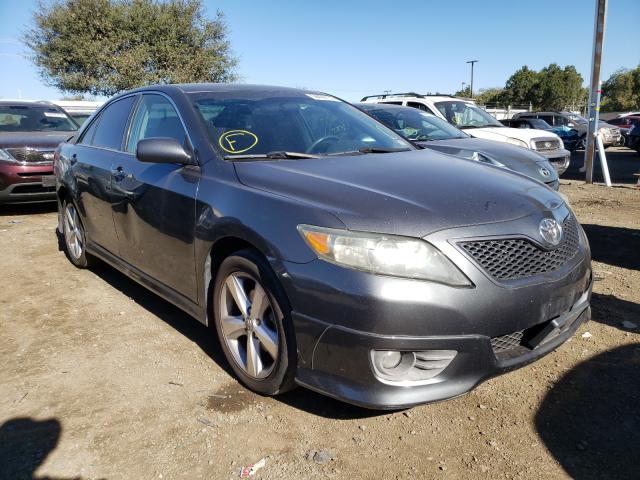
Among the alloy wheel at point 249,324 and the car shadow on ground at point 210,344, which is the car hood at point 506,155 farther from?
the alloy wheel at point 249,324

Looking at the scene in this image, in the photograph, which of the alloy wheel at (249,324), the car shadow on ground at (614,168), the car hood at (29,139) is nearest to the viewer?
the alloy wheel at (249,324)

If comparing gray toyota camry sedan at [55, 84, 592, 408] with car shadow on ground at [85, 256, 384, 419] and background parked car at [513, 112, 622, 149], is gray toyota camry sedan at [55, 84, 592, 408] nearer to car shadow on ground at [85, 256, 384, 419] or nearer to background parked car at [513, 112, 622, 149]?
car shadow on ground at [85, 256, 384, 419]

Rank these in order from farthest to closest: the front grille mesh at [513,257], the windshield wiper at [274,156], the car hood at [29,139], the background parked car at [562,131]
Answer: the background parked car at [562,131], the car hood at [29,139], the windshield wiper at [274,156], the front grille mesh at [513,257]

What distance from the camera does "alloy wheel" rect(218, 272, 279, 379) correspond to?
8.41 feet

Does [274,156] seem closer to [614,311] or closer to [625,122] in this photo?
[614,311]

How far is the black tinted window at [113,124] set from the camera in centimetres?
411

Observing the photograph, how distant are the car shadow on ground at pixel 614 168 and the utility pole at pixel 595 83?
38.4 inches

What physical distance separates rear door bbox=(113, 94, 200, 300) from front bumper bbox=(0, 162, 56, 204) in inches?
168

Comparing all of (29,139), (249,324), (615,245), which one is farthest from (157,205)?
(29,139)

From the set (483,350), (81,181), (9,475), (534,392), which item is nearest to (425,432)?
(483,350)

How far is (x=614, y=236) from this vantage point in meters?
5.91

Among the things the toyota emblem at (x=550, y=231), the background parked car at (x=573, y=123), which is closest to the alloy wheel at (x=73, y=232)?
the toyota emblem at (x=550, y=231)

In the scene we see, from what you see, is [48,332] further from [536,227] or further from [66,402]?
[536,227]

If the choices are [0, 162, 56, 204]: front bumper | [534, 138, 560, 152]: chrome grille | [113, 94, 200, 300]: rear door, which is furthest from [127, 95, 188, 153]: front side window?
[534, 138, 560, 152]: chrome grille
